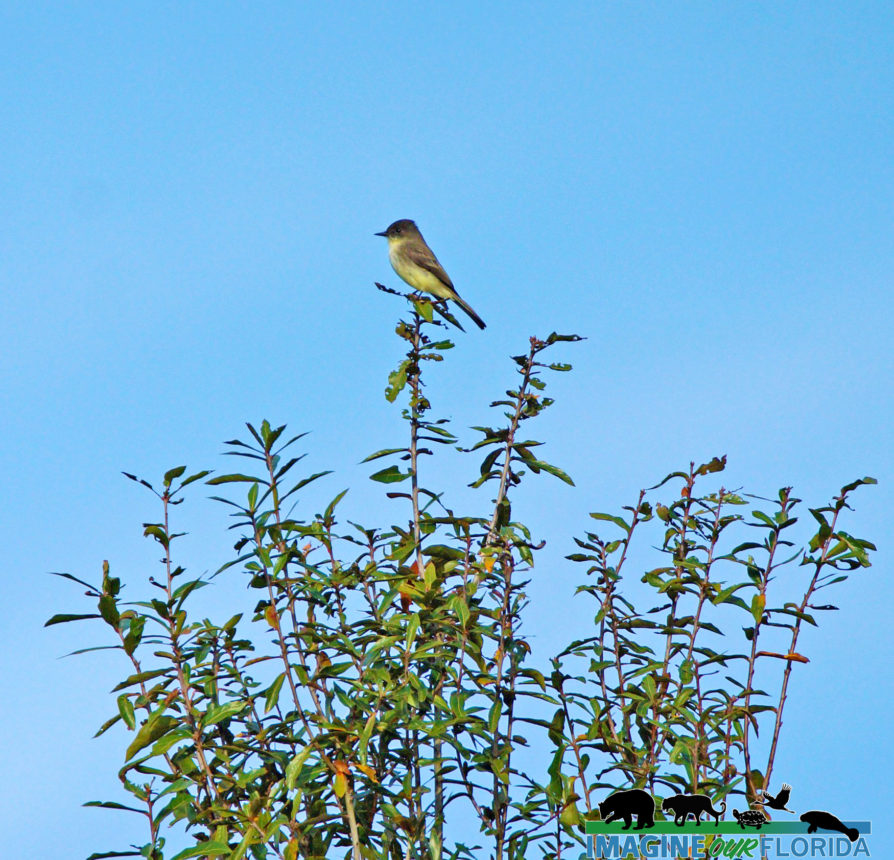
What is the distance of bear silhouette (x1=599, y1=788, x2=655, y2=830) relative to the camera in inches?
163

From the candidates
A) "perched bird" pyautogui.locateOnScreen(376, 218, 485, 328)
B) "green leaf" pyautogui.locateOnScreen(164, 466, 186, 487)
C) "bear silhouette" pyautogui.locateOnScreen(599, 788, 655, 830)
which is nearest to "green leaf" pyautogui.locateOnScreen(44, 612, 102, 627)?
"green leaf" pyautogui.locateOnScreen(164, 466, 186, 487)

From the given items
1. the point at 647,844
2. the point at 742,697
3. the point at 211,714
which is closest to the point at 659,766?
the point at 647,844

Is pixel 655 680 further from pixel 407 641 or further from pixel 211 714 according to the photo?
pixel 211 714

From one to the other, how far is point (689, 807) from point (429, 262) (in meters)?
9.46

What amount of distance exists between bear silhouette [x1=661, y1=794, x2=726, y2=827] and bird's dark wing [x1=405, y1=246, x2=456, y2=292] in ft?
29.8

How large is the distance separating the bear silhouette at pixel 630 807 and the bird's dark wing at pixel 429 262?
357 inches

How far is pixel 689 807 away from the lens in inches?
165

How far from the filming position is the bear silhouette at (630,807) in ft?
13.5

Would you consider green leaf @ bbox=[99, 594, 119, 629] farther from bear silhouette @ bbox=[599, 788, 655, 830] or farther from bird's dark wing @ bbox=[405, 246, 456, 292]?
bird's dark wing @ bbox=[405, 246, 456, 292]

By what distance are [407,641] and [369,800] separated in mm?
701

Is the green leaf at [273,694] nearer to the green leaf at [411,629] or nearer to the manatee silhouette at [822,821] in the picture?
the green leaf at [411,629]

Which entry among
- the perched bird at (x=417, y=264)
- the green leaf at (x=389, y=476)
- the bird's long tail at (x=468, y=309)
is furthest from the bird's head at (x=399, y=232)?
the green leaf at (x=389, y=476)

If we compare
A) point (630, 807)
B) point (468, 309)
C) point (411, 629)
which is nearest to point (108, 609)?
point (411, 629)

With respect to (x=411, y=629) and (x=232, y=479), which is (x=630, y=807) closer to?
(x=411, y=629)
